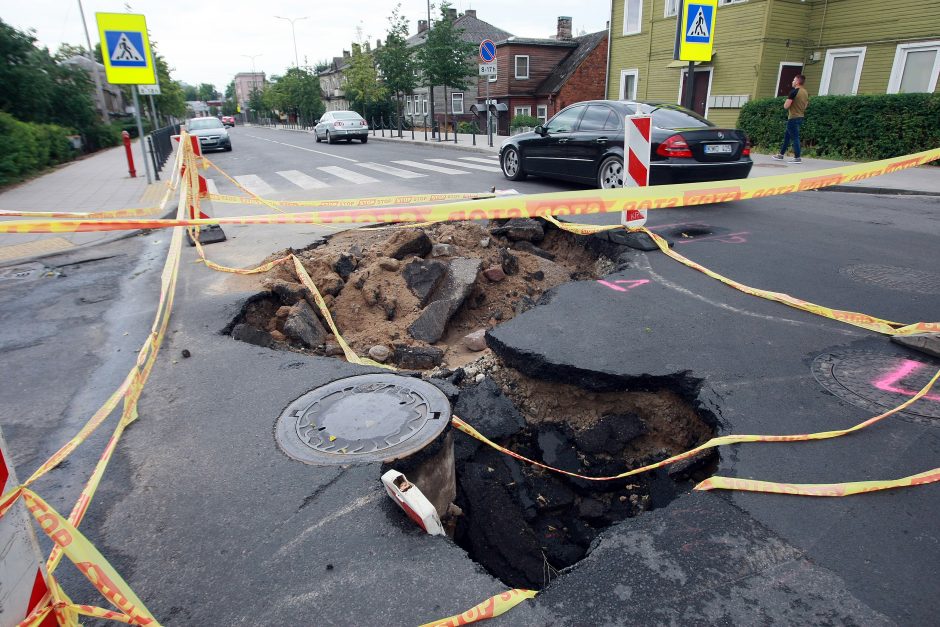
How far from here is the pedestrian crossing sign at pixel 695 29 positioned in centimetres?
1270

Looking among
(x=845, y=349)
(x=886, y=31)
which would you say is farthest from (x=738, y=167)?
(x=886, y=31)

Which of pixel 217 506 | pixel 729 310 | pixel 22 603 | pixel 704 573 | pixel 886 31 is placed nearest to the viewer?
pixel 22 603

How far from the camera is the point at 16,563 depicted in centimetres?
154

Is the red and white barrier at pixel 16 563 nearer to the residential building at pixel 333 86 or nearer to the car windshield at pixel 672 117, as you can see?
the car windshield at pixel 672 117

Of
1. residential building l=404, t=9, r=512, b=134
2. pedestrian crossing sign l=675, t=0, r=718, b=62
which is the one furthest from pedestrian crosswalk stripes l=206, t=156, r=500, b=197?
residential building l=404, t=9, r=512, b=134

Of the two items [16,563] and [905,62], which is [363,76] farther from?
[16,563]

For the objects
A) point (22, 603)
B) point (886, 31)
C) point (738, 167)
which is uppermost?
point (886, 31)

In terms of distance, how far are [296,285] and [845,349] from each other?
4693mm

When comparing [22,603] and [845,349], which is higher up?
[22,603]

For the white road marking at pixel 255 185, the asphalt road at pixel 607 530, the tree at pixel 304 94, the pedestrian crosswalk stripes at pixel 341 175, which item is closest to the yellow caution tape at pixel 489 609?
the asphalt road at pixel 607 530

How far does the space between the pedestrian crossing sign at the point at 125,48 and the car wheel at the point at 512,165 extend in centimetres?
814

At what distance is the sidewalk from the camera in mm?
7980

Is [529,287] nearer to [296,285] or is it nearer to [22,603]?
[296,285]

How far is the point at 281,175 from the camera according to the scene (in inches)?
622
